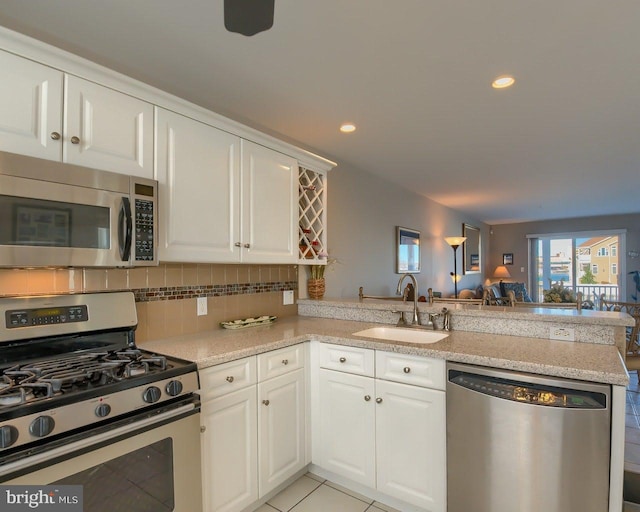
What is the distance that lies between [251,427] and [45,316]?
1068 millimetres

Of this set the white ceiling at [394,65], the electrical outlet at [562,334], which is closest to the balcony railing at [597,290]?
the white ceiling at [394,65]

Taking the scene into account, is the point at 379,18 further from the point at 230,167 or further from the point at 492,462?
the point at 492,462

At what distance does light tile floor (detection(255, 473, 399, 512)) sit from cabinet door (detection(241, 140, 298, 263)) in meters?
1.35

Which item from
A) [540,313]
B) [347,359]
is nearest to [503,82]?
[540,313]

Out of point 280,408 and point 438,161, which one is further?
Result: point 438,161

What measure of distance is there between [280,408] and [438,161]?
2973 millimetres

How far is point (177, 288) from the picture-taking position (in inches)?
85.4

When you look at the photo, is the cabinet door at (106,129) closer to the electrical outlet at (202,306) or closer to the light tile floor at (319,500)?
the electrical outlet at (202,306)

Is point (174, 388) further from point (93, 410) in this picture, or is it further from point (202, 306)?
point (202, 306)

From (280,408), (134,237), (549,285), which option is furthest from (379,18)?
(549,285)

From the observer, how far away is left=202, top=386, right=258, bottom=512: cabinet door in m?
1.65

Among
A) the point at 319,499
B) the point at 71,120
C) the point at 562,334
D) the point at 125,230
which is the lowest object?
the point at 319,499

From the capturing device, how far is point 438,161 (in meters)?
3.86

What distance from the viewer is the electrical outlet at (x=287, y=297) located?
2922 mm
